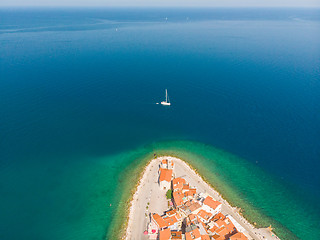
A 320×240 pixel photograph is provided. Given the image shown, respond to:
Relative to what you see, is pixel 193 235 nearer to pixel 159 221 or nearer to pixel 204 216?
pixel 204 216

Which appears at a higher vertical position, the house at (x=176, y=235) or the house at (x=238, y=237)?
the house at (x=176, y=235)

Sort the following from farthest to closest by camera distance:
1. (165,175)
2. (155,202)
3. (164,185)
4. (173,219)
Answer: (165,175), (164,185), (155,202), (173,219)

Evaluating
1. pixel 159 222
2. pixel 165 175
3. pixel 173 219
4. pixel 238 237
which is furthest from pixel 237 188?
pixel 159 222

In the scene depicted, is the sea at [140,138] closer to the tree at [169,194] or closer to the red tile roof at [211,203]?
the red tile roof at [211,203]

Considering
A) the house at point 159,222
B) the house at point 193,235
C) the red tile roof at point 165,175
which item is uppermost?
the red tile roof at point 165,175

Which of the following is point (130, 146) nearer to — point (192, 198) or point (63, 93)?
point (192, 198)

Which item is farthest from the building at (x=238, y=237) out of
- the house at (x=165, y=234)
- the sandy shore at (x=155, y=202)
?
the house at (x=165, y=234)

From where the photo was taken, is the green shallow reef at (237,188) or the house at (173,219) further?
the green shallow reef at (237,188)
